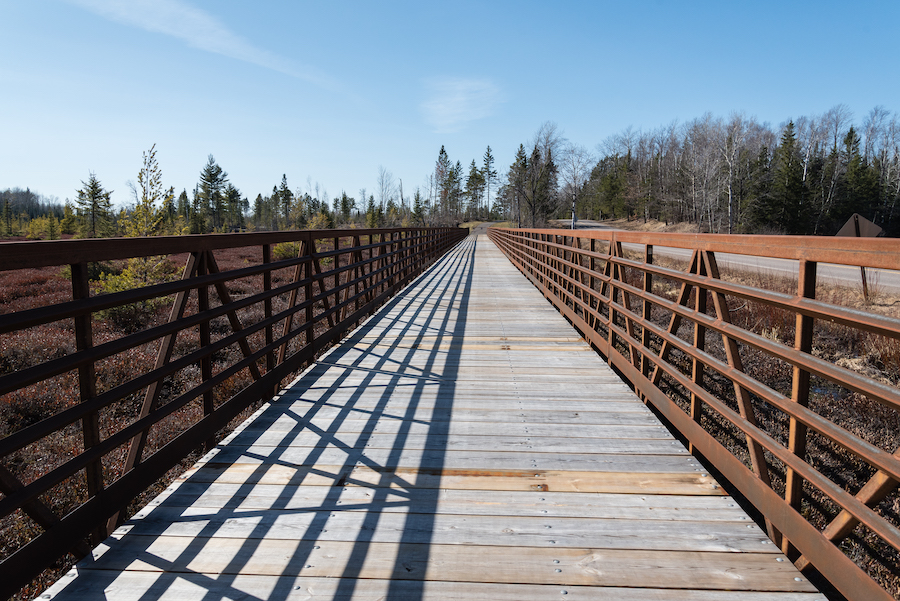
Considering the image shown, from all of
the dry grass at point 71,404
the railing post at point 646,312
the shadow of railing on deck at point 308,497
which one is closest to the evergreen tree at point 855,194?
the railing post at point 646,312

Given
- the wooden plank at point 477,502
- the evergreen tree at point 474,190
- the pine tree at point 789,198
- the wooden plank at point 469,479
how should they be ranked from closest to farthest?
the wooden plank at point 477,502 < the wooden plank at point 469,479 < the pine tree at point 789,198 < the evergreen tree at point 474,190

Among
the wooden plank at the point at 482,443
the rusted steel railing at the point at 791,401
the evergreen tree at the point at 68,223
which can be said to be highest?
the evergreen tree at the point at 68,223

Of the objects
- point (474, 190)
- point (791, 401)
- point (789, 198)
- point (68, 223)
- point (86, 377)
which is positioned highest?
point (474, 190)

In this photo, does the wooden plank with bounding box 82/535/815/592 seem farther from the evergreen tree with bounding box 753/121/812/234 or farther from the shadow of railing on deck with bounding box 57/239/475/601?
the evergreen tree with bounding box 753/121/812/234

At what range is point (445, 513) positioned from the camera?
93.2 inches

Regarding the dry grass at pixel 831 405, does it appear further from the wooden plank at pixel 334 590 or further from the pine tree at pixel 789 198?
the pine tree at pixel 789 198

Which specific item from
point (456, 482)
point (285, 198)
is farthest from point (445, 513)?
point (285, 198)

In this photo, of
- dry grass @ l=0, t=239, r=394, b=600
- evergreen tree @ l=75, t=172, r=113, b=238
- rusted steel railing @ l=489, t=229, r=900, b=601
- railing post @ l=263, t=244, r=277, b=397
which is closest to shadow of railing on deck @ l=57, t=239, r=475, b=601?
railing post @ l=263, t=244, r=277, b=397

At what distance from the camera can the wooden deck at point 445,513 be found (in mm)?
1911

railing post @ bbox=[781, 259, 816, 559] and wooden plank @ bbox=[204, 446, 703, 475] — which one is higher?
railing post @ bbox=[781, 259, 816, 559]

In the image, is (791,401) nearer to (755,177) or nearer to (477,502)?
(477,502)

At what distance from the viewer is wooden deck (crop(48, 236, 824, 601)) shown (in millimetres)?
1911

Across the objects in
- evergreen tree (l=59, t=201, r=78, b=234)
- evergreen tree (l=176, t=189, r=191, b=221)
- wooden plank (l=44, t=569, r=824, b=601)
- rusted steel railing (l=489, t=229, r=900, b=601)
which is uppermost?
evergreen tree (l=176, t=189, r=191, b=221)

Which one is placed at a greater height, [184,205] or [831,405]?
[184,205]
